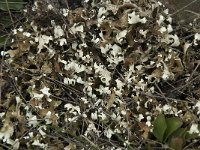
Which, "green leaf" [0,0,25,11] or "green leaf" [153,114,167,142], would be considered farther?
"green leaf" [0,0,25,11]

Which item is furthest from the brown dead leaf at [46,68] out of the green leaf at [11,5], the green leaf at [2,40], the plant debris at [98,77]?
the green leaf at [11,5]

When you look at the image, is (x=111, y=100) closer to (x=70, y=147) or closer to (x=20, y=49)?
(x=70, y=147)

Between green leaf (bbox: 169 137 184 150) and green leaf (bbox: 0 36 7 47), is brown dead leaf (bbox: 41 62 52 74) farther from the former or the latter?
green leaf (bbox: 169 137 184 150)

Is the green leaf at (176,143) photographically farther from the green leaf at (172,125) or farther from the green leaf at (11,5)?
→ the green leaf at (11,5)

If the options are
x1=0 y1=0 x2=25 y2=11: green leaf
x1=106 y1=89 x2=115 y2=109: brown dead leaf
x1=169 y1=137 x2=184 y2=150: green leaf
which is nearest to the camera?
x1=169 y1=137 x2=184 y2=150: green leaf

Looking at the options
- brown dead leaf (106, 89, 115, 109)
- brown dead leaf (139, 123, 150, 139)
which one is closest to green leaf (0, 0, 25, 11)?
brown dead leaf (106, 89, 115, 109)

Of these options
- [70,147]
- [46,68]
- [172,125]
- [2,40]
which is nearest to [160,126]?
[172,125]
